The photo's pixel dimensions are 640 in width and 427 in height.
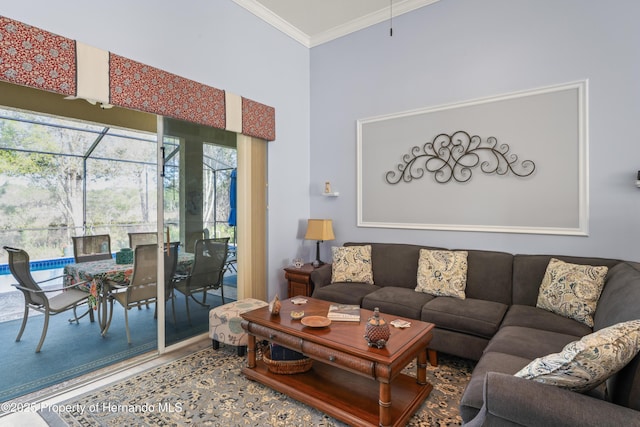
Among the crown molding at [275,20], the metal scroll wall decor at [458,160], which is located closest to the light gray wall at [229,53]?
the crown molding at [275,20]

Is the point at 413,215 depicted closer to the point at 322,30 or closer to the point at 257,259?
the point at 257,259

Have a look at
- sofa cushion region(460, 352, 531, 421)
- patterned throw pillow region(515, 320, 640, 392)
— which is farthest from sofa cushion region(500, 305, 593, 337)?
patterned throw pillow region(515, 320, 640, 392)

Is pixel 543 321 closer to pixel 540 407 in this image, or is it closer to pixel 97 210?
pixel 540 407

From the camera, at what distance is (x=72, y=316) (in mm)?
4000

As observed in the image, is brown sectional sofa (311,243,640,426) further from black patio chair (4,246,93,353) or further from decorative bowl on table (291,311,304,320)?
black patio chair (4,246,93,353)

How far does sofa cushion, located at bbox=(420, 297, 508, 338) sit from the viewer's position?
2514mm

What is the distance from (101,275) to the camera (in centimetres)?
316

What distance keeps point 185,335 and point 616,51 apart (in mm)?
4530

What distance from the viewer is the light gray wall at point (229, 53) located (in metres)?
2.37

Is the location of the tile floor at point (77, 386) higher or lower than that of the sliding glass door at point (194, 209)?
lower

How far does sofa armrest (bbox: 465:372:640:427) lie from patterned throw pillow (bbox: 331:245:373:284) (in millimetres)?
2274

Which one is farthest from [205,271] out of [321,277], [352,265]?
[352,265]

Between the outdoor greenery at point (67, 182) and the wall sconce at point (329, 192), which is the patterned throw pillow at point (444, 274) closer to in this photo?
the wall sconce at point (329, 192)

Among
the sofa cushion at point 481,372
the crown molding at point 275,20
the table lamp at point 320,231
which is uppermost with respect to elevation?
the crown molding at point 275,20
